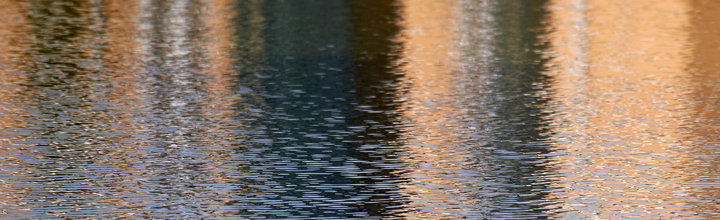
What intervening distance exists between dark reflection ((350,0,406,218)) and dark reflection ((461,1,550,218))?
0.42 meters

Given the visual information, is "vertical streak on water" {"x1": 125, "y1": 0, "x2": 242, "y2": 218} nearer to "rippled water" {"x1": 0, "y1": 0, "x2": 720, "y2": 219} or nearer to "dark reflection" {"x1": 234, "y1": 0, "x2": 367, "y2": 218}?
"rippled water" {"x1": 0, "y1": 0, "x2": 720, "y2": 219}

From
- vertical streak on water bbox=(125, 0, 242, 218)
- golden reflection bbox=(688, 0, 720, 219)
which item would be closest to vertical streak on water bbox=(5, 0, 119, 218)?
vertical streak on water bbox=(125, 0, 242, 218)

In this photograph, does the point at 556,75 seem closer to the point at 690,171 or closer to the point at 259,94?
the point at 259,94

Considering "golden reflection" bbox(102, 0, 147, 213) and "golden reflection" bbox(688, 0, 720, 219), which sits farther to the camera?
"golden reflection" bbox(102, 0, 147, 213)

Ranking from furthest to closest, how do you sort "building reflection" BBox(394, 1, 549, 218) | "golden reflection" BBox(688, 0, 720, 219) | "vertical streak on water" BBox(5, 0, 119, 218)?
"golden reflection" BBox(688, 0, 720, 219)
"building reflection" BBox(394, 1, 549, 218)
"vertical streak on water" BBox(5, 0, 119, 218)

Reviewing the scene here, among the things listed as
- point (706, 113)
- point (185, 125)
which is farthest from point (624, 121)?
point (185, 125)

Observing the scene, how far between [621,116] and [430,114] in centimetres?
120

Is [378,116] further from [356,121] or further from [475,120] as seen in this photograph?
[475,120]

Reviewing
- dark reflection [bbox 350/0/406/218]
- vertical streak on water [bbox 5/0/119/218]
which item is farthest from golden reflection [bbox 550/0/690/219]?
vertical streak on water [bbox 5/0/119/218]

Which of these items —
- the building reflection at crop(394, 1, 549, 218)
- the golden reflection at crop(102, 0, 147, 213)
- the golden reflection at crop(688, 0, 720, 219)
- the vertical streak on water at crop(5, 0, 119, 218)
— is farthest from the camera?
the golden reflection at crop(102, 0, 147, 213)

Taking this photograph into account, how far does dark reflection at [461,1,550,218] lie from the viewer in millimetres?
4672

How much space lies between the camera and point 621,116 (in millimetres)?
6605

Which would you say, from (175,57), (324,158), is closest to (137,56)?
(175,57)

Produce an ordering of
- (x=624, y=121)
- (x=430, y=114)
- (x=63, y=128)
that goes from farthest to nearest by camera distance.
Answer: (x=430, y=114) → (x=624, y=121) → (x=63, y=128)
